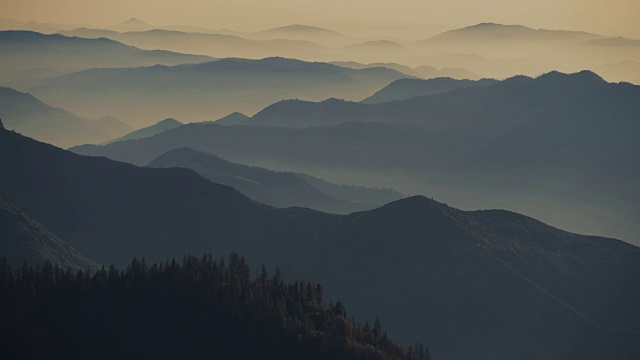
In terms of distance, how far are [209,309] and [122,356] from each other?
1699 centimetres

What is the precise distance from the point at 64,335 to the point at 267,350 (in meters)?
27.8

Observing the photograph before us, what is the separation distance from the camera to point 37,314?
19025cm

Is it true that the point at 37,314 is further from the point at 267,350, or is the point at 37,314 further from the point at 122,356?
the point at 267,350

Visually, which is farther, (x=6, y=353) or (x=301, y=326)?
(x=301, y=326)

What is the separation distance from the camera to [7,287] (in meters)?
194

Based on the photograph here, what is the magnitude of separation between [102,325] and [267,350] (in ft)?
75.0

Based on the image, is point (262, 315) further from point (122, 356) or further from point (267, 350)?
point (122, 356)

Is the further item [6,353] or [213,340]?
[213,340]

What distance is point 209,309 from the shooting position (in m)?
199

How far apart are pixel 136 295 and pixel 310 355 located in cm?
2640

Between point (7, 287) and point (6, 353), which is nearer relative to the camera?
point (6, 353)

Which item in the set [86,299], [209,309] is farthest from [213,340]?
[86,299]

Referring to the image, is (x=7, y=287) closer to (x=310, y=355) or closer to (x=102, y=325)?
(x=102, y=325)

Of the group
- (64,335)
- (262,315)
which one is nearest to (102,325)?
(64,335)
